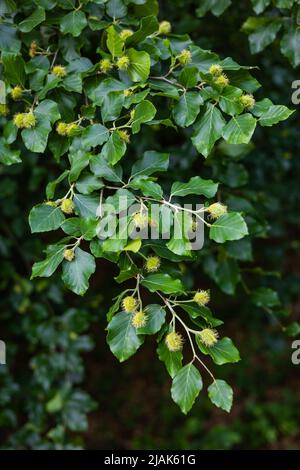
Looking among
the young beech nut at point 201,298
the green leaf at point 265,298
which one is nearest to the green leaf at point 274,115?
the young beech nut at point 201,298

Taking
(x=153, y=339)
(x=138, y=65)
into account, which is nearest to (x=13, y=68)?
(x=138, y=65)

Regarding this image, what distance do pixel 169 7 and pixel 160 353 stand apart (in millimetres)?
1354

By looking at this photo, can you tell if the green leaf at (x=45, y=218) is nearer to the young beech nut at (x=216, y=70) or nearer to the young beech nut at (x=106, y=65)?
the young beech nut at (x=106, y=65)

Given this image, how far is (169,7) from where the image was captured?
1.92 metres

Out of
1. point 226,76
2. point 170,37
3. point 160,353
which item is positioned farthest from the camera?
point 170,37

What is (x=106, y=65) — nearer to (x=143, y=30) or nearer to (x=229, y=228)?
(x=143, y=30)

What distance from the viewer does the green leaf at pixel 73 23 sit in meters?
1.21

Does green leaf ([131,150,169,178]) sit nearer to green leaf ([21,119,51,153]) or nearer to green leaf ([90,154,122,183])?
green leaf ([90,154,122,183])

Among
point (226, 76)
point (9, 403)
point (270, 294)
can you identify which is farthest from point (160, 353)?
point (9, 403)

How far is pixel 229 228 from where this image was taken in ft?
3.26

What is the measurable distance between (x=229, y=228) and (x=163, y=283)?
17 cm

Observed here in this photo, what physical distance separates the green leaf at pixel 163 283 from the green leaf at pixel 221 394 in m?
0.23

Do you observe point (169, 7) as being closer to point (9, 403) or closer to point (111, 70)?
point (111, 70)

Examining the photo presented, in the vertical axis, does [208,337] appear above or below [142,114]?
below
